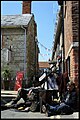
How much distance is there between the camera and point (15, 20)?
2530 cm

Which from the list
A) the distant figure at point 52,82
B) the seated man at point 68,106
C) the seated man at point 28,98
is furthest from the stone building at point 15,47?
the seated man at point 68,106

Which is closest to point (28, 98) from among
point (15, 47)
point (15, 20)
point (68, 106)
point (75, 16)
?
point (68, 106)

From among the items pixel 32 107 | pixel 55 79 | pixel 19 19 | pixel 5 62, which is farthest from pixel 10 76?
pixel 32 107

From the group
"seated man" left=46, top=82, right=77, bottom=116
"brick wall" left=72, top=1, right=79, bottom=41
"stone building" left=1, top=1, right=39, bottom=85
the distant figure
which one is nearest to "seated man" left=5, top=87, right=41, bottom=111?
the distant figure

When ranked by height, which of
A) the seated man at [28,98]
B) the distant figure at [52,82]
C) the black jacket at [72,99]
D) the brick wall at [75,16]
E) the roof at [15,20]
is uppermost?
the roof at [15,20]

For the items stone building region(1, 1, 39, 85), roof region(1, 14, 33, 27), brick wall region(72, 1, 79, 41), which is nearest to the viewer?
brick wall region(72, 1, 79, 41)

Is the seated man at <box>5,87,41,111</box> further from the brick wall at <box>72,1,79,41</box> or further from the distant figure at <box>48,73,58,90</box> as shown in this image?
the brick wall at <box>72,1,79,41</box>

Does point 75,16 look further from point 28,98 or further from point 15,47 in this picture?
point 15,47

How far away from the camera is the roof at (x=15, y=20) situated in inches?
951

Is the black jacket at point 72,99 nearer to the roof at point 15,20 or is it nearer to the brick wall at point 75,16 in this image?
the brick wall at point 75,16

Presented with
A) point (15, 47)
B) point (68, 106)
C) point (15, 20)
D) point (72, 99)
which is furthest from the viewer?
point (15, 20)

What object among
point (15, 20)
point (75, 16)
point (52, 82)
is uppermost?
point (15, 20)

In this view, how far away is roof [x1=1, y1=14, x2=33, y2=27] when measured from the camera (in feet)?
79.3

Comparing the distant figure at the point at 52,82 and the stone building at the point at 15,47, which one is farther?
the stone building at the point at 15,47
